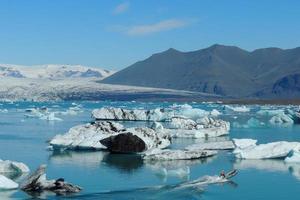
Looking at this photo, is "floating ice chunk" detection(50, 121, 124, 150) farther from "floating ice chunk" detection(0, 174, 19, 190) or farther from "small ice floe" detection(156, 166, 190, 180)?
"floating ice chunk" detection(0, 174, 19, 190)

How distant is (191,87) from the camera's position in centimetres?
19412

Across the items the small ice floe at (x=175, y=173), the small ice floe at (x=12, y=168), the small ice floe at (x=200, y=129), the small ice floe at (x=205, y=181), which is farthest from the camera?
the small ice floe at (x=200, y=129)

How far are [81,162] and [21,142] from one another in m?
5.75

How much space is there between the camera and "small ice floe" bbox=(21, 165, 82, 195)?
10.3 m

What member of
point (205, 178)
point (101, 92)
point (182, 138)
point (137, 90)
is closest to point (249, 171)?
point (205, 178)

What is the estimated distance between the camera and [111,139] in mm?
16156

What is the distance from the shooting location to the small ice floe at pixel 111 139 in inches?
618

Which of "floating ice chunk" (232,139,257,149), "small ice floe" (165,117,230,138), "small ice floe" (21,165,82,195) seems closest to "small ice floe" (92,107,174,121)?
"small ice floe" (165,117,230,138)

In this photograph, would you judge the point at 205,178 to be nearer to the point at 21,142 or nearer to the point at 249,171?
the point at 249,171

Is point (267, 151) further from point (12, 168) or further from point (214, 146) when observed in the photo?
point (12, 168)

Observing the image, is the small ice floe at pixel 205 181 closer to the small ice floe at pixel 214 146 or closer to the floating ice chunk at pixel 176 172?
the floating ice chunk at pixel 176 172

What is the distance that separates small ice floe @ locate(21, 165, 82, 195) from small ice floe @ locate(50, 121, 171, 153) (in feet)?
17.2

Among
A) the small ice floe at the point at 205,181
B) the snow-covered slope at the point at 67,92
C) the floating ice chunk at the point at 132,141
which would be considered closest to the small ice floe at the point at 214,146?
the floating ice chunk at the point at 132,141

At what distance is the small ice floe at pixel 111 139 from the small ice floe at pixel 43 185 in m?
5.23
